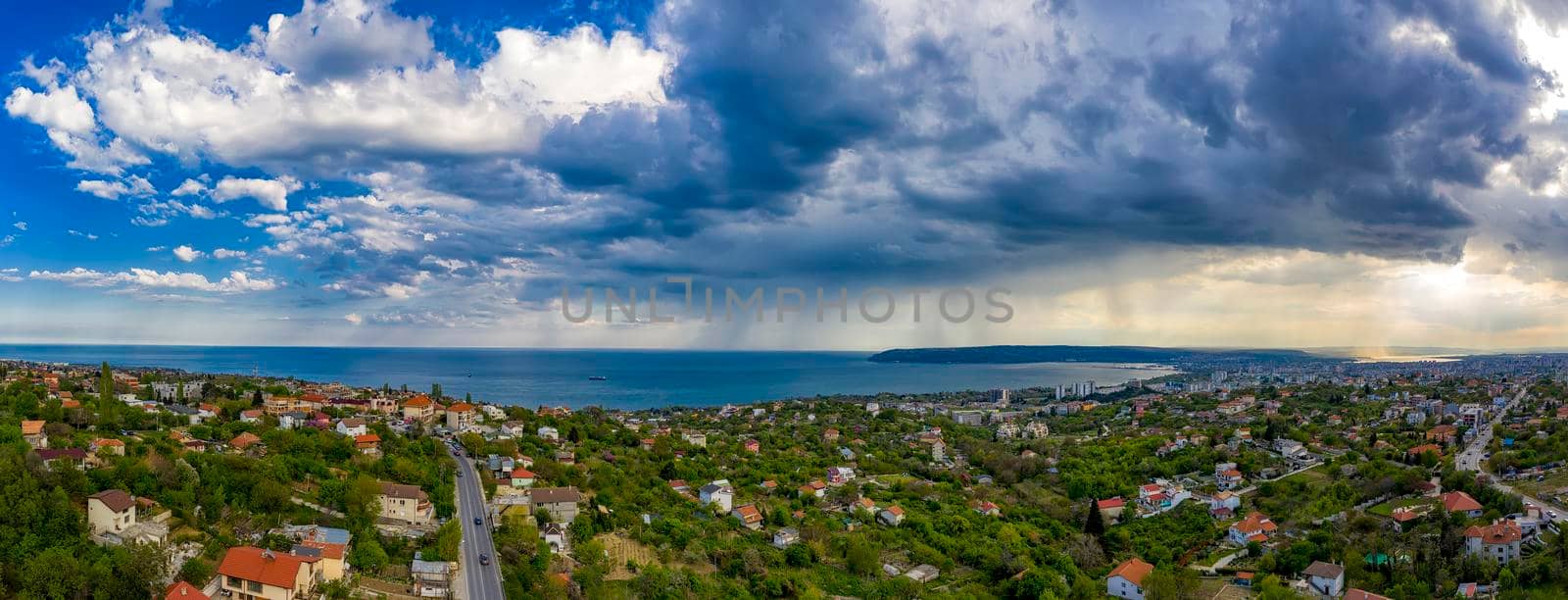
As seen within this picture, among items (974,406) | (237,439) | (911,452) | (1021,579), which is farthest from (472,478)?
(974,406)

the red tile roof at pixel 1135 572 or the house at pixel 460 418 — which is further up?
the house at pixel 460 418

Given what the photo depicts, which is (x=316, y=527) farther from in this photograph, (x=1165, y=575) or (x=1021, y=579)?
(x=1165, y=575)

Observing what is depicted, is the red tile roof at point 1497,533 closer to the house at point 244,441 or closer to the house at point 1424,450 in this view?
the house at point 1424,450

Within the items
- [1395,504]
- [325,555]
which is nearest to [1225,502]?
[1395,504]

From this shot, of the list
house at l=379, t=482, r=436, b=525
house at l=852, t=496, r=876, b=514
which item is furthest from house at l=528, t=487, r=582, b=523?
house at l=852, t=496, r=876, b=514

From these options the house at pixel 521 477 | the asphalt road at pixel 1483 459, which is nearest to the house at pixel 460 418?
the house at pixel 521 477

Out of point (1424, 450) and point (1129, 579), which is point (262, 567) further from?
point (1424, 450)
